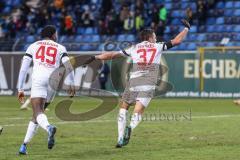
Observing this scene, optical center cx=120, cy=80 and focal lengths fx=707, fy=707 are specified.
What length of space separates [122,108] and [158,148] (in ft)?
3.68

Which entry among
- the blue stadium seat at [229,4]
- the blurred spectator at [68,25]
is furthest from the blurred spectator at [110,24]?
the blue stadium seat at [229,4]

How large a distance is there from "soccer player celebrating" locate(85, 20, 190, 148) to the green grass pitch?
605mm

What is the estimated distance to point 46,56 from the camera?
12398mm

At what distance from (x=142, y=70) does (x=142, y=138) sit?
2.03 metres

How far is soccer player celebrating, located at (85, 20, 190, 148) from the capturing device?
13.3 metres

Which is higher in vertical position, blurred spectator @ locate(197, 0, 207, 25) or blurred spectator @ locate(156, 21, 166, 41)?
blurred spectator @ locate(197, 0, 207, 25)

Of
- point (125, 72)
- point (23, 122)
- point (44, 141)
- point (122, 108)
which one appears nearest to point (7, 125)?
point (23, 122)

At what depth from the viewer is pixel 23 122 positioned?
63.2 ft

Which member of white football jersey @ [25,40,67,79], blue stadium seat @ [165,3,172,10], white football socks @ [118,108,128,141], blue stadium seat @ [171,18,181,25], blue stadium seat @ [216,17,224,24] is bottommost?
blue stadium seat @ [171,18,181,25]

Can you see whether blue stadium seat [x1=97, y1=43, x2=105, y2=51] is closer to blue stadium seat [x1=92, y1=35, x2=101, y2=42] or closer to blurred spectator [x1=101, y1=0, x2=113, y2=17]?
blue stadium seat [x1=92, y1=35, x2=101, y2=42]

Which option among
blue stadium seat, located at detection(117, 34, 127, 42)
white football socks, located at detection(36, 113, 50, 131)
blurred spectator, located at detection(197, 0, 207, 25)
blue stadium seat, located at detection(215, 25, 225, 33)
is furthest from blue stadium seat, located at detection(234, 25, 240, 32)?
white football socks, located at detection(36, 113, 50, 131)

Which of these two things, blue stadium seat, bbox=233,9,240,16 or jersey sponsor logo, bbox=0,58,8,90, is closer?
jersey sponsor logo, bbox=0,58,8,90

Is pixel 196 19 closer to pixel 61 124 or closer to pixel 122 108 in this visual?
pixel 61 124

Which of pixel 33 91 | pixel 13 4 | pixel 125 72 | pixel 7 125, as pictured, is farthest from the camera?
pixel 13 4
